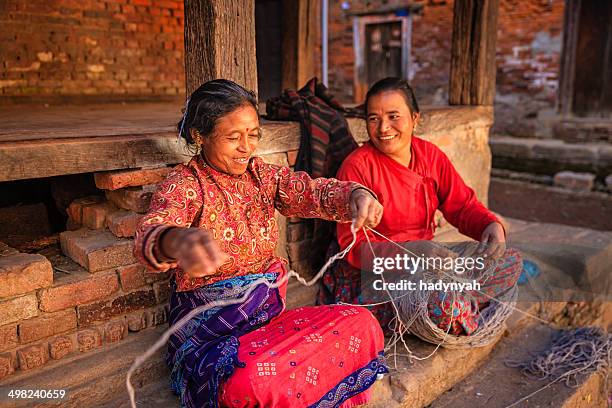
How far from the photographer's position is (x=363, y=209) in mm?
2180

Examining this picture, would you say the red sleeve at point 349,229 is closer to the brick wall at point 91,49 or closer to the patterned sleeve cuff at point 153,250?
the patterned sleeve cuff at point 153,250

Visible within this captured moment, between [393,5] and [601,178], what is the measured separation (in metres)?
5.86

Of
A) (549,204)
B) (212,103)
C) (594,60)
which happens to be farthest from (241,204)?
(594,60)

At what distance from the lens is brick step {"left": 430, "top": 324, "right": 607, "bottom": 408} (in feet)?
8.84

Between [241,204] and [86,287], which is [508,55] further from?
[86,287]

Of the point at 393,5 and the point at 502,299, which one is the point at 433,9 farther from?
the point at 502,299

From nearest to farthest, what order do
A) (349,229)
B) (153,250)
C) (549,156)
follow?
(153,250)
(349,229)
(549,156)

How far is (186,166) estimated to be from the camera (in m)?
2.20

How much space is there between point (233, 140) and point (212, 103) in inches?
6.4

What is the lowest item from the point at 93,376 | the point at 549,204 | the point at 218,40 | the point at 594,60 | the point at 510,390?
the point at 549,204

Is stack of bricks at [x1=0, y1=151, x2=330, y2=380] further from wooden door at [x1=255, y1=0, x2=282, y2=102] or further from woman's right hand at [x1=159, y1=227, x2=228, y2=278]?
wooden door at [x1=255, y1=0, x2=282, y2=102]

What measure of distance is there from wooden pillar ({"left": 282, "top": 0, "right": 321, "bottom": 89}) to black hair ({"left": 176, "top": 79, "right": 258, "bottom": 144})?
362cm

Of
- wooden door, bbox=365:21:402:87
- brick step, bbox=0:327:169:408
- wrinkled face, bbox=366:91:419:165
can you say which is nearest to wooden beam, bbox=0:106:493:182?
wrinkled face, bbox=366:91:419:165

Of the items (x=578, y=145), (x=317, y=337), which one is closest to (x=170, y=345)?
(x=317, y=337)
